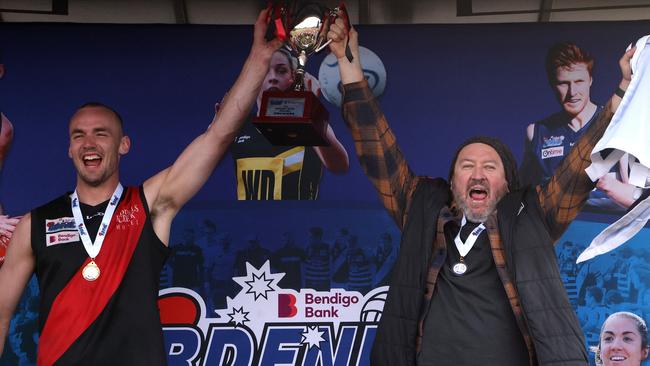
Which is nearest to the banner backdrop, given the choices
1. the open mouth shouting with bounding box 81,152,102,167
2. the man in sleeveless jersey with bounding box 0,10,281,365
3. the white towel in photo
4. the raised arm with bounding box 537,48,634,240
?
the man in sleeveless jersey with bounding box 0,10,281,365

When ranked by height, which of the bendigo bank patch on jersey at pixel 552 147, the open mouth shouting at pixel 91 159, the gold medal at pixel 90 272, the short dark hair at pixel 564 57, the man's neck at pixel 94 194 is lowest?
the gold medal at pixel 90 272

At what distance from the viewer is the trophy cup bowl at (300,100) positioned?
331 cm

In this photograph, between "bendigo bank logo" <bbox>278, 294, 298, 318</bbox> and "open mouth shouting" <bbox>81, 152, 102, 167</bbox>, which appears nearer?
"open mouth shouting" <bbox>81, 152, 102, 167</bbox>

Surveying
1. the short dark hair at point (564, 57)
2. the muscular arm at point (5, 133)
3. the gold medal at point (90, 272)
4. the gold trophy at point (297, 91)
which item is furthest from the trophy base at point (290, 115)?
the muscular arm at point (5, 133)

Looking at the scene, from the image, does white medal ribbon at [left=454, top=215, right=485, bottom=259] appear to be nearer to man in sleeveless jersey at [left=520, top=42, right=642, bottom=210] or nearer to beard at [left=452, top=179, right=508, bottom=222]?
beard at [left=452, top=179, right=508, bottom=222]

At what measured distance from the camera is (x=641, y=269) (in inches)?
165

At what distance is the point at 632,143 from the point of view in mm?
2994

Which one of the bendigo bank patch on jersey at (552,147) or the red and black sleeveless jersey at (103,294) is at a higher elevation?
the bendigo bank patch on jersey at (552,147)

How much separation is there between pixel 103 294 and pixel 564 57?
8.01 feet

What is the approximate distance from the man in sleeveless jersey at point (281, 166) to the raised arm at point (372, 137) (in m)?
0.78

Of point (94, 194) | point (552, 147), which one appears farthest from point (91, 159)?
point (552, 147)

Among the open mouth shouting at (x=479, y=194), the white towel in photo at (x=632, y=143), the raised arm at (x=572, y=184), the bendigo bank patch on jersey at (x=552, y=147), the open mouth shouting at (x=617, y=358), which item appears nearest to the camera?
the white towel in photo at (x=632, y=143)

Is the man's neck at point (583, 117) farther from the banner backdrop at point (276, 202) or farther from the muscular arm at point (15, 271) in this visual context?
the muscular arm at point (15, 271)

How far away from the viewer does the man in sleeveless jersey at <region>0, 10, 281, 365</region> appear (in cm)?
323
